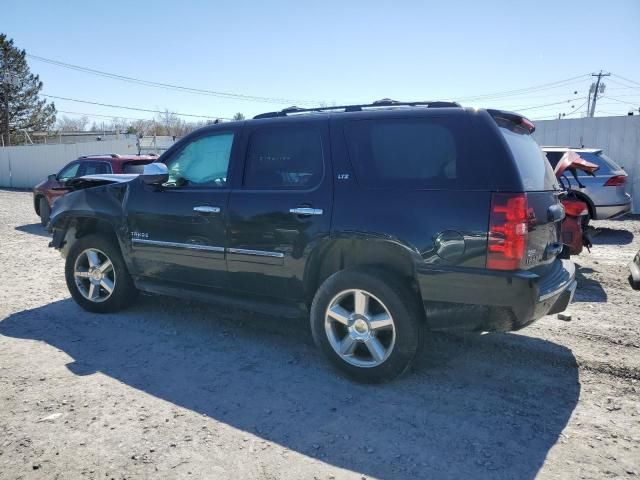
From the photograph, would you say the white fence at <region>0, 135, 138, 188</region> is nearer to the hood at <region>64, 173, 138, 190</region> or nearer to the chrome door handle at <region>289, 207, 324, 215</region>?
the hood at <region>64, 173, 138, 190</region>

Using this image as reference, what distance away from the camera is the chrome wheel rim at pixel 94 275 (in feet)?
17.0

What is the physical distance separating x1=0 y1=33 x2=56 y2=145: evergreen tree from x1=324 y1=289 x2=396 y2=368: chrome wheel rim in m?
52.4

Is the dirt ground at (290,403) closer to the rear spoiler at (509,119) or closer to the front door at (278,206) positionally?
the front door at (278,206)

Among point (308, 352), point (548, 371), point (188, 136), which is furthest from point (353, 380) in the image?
point (188, 136)

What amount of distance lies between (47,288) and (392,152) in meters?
5.10

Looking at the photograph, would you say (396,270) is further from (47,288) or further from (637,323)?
(47,288)

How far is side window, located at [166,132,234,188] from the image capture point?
4.39 meters

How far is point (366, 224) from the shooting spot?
3.50 m

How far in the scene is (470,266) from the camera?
3.18m

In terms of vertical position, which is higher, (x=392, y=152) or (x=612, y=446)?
(x=392, y=152)

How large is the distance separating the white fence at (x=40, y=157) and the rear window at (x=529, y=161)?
23377 mm

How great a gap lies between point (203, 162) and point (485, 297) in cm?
278

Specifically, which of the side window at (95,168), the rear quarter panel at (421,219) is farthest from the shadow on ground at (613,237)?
the side window at (95,168)

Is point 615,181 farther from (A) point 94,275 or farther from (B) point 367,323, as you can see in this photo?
(A) point 94,275
